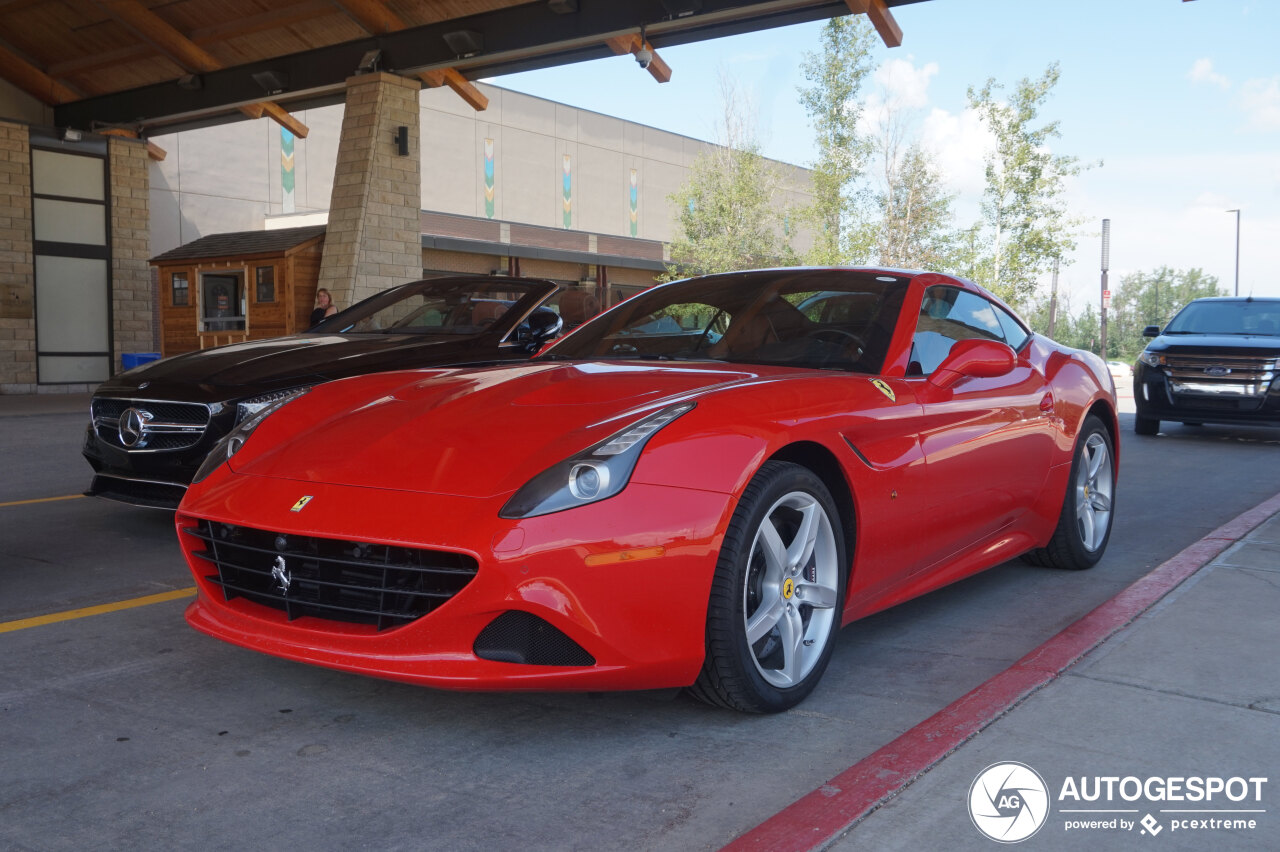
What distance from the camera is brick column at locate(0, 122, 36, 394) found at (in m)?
17.8

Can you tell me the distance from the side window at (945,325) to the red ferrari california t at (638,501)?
0.06 feet

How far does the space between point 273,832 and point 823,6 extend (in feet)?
37.6

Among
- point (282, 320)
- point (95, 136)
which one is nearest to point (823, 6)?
point (282, 320)

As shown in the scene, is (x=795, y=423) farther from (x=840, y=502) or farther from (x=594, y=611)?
(x=594, y=611)

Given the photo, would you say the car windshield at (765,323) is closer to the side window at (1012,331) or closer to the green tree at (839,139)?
the side window at (1012,331)

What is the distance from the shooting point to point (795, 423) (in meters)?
3.04

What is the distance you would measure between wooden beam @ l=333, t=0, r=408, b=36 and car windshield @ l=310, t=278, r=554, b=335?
871 cm

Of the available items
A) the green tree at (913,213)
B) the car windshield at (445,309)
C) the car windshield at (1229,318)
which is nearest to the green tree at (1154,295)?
the green tree at (913,213)

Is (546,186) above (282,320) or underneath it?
above

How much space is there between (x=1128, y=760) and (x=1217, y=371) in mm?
9818

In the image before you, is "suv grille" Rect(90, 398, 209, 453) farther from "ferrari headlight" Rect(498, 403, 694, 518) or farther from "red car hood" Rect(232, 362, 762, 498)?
"ferrari headlight" Rect(498, 403, 694, 518)

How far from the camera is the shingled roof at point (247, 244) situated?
16.1 m

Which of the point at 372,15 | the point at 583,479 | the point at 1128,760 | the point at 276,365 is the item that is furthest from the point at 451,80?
the point at 1128,760

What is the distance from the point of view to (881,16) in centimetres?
1159
